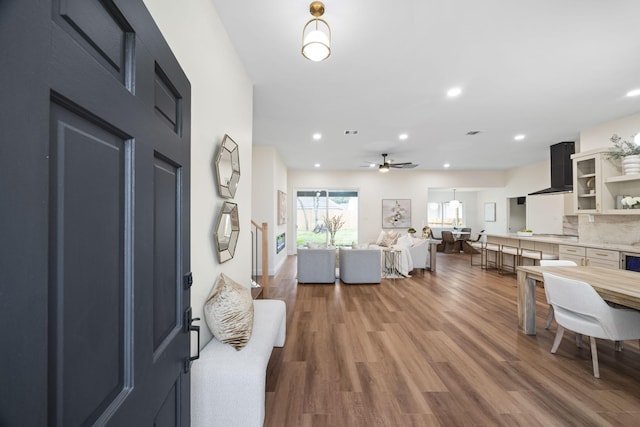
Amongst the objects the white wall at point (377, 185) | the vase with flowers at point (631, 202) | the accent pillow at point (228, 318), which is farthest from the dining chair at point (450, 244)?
the accent pillow at point (228, 318)

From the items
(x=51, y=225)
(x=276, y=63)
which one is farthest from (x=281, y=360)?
(x=276, y=63)

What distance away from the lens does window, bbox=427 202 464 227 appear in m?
11.5

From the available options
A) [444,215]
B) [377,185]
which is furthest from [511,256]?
[444,215]

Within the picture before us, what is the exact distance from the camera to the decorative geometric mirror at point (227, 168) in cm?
207

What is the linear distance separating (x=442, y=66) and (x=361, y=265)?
11.5 ft

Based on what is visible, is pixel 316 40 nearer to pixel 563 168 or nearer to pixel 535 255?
pixel 535 255

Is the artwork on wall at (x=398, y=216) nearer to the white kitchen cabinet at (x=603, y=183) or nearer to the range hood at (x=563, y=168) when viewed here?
the range hood at (x=563, y=168)

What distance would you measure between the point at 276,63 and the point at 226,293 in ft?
7.81

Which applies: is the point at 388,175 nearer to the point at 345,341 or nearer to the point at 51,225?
the point at 345,341

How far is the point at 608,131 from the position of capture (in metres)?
4.27

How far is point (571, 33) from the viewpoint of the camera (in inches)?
90.0

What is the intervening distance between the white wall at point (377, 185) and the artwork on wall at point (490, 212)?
101 cm

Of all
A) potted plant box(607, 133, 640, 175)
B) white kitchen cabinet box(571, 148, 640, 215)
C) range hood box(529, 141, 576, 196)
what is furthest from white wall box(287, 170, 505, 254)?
potted plant box(607, 133, 640, 175)

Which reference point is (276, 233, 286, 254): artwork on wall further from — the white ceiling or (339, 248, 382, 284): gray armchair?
the white ceiling
